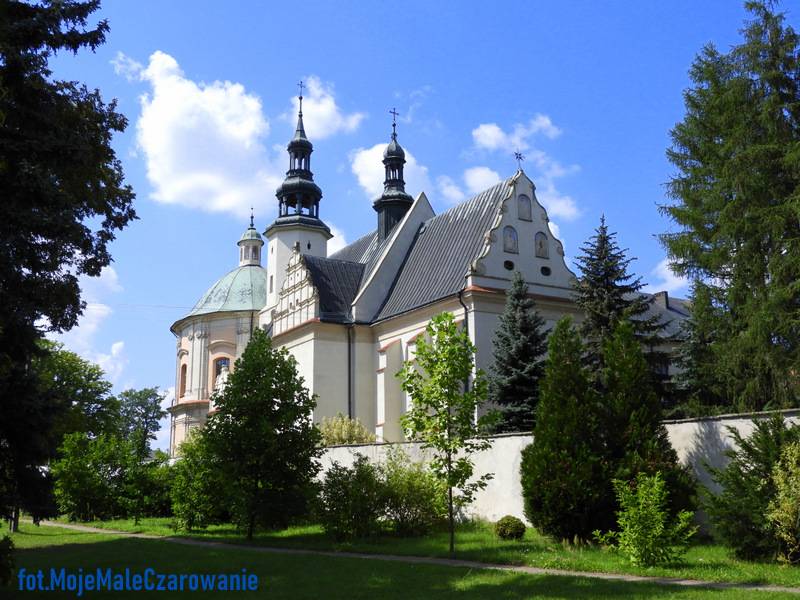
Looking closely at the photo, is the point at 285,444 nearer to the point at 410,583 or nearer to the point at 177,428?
the point at 410,583

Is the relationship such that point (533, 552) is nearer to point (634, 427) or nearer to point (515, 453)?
point (634, 427)

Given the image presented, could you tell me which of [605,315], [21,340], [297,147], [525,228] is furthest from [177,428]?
[21,340]

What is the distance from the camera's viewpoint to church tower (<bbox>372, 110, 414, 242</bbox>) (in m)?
41.6

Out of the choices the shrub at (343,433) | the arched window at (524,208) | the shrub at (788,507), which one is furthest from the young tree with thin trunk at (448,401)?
the arched window at (524,208)

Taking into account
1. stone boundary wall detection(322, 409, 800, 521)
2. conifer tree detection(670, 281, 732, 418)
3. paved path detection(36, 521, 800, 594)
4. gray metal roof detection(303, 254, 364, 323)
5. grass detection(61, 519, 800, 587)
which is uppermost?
gray metal roof detection(303, 254, 364, 323)

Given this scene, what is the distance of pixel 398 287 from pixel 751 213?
58.5 feet

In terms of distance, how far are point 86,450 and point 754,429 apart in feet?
74.5

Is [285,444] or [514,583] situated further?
[285,444]

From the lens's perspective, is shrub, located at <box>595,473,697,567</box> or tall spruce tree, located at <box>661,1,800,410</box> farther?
tall spruce tree, located at <box>661,1,800,410</box>

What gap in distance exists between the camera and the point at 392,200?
4162cm

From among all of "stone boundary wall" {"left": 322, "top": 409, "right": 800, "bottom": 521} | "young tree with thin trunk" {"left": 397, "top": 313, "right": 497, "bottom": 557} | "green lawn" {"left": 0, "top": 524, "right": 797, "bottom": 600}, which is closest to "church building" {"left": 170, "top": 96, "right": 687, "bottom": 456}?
"stone boundary wall" {"left": 322, "top": 409, "right": 800, "bottom": 521}

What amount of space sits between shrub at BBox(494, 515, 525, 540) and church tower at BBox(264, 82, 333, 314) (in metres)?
30.5

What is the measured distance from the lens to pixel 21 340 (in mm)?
12023

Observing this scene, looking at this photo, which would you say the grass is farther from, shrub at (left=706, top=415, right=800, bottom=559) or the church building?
the church building
